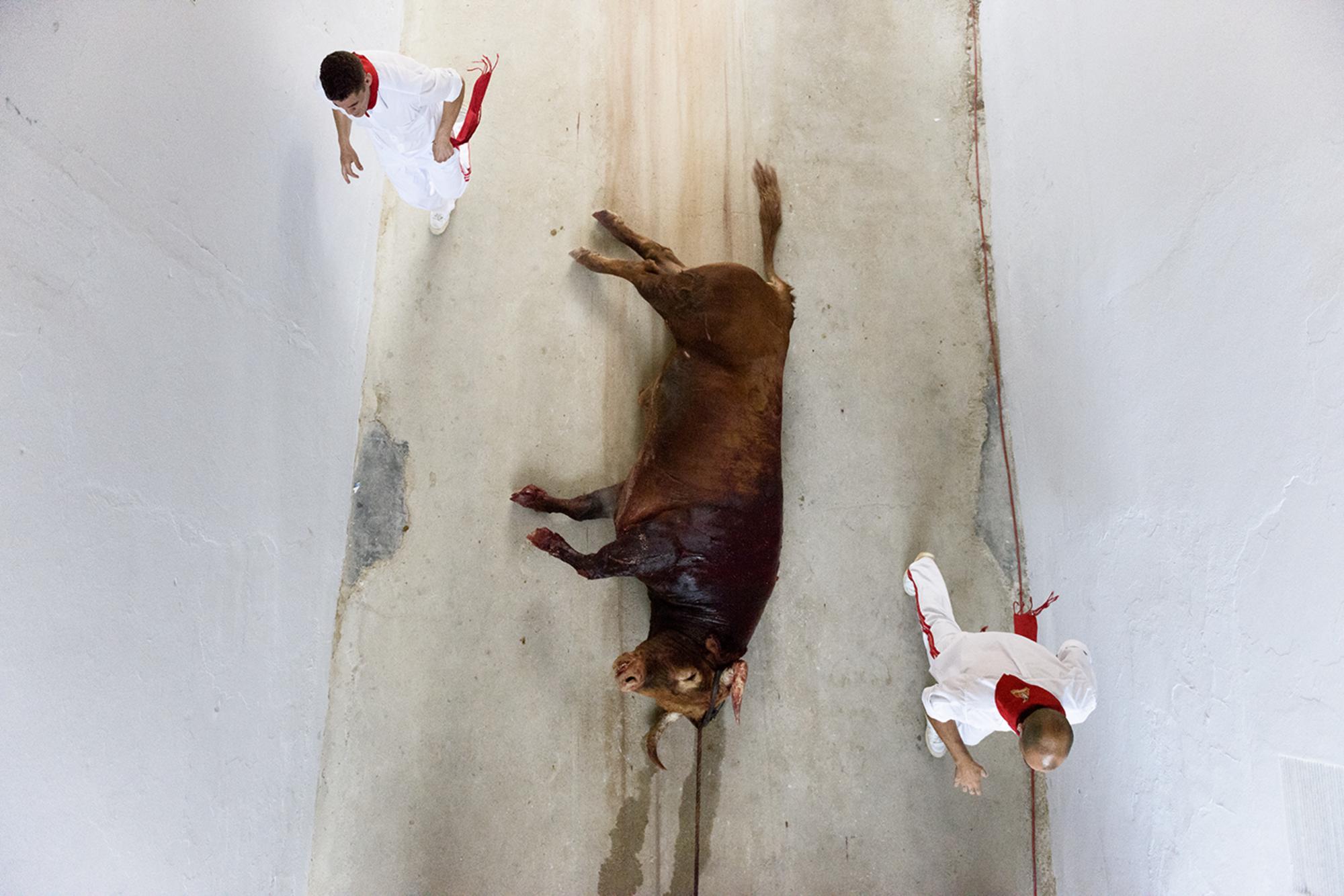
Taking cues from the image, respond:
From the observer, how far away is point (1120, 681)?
2746mm

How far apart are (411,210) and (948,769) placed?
12.3 feet

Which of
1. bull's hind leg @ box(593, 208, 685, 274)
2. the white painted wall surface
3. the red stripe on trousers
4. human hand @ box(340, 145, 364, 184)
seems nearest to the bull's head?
the red stripe on trousers

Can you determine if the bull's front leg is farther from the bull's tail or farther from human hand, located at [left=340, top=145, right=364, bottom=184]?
human hand, located at [left=340, top=145, right=364, bottom=184]

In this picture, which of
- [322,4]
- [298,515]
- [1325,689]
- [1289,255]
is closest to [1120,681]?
[1325,689]

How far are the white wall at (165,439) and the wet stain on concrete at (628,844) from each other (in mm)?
1263

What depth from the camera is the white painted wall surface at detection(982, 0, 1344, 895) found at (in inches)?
76.4

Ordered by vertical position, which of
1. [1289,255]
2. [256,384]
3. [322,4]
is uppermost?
[322,4]

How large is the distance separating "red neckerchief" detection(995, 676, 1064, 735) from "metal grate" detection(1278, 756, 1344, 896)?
0.58 m

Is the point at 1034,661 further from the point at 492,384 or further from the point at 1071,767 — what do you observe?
the point at 492,384

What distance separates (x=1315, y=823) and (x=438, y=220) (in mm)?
3920

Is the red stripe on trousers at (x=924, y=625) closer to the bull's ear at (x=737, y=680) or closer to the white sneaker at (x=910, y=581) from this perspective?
the white sneaker at (x=910, y=581)

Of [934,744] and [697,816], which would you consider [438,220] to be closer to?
[697,816]

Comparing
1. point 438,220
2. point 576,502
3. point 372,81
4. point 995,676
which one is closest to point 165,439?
point 372,81

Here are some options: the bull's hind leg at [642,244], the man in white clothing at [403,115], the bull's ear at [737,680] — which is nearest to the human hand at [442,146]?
the man in white clothing at [403,115]
